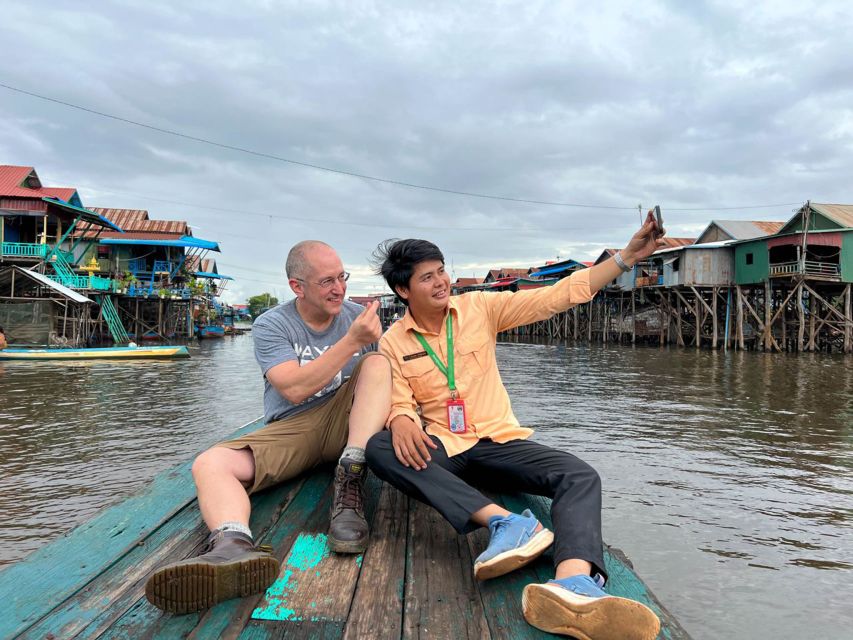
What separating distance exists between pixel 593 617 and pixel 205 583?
1141 mm

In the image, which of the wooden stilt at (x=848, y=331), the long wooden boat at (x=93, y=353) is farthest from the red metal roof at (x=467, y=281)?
the long wooden boat at (x=93, y=353)

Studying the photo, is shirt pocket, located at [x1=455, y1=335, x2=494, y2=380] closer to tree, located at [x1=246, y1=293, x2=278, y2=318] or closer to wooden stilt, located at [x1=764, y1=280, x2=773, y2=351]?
wooden stilt, located at [x1=764, y1=280, x2=773, y2=351]

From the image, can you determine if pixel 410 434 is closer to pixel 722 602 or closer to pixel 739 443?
pixel 722 602

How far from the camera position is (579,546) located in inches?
75.4

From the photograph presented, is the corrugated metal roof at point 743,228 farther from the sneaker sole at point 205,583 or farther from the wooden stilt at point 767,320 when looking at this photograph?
the sneaker sole at point 205,583

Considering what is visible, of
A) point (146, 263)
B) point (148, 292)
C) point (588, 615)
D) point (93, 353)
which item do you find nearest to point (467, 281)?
point (146, 263)

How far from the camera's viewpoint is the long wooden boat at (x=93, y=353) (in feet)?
54.5

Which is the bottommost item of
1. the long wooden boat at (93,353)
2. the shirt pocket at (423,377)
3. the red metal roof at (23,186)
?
the long wooden boat at (93,353)

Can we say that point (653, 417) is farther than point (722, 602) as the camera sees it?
Yes

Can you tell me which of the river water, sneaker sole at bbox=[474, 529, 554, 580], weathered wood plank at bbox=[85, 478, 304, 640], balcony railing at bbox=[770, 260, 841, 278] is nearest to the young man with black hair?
sneaker sole at bbox=[474, 529, 554, 580]

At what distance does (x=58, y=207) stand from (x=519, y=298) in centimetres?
2566

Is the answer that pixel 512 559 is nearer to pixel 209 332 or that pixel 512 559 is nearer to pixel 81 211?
pixel 81 211

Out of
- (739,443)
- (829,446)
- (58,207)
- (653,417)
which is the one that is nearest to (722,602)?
(739,443)

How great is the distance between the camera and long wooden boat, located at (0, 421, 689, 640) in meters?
1.64
